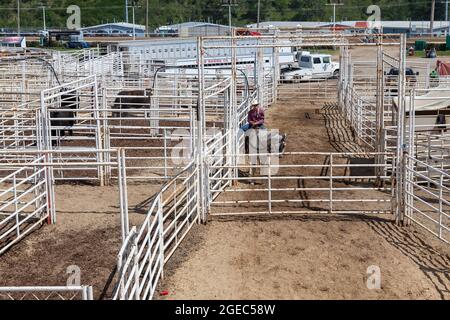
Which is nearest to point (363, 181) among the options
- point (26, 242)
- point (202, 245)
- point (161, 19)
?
point (202, 245)

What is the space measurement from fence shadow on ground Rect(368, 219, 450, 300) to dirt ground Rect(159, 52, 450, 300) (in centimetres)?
1

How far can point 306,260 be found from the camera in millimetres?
9336

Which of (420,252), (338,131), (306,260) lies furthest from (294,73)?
(306,260)

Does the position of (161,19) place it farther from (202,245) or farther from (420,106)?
(202,245)

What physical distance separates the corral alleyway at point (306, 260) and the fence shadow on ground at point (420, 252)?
0.01 metres

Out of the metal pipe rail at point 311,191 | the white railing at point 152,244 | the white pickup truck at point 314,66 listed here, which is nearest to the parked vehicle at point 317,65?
the white pickup truck at point 314,66

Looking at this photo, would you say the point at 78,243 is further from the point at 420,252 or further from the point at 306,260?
the point at 420,252

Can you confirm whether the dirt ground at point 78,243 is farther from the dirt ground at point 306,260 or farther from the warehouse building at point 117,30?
the warehouse building at point 117,30

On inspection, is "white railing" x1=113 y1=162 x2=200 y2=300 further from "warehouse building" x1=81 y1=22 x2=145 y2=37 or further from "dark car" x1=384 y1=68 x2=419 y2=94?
"warehouse building" x1=81 y1=22 x2=145 y2=37

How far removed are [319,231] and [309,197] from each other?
80.2 inches

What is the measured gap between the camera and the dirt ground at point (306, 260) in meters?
8.27

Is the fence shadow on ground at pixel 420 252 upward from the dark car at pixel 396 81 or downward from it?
downward

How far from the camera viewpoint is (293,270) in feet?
29.3

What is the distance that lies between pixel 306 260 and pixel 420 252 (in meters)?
1.72
